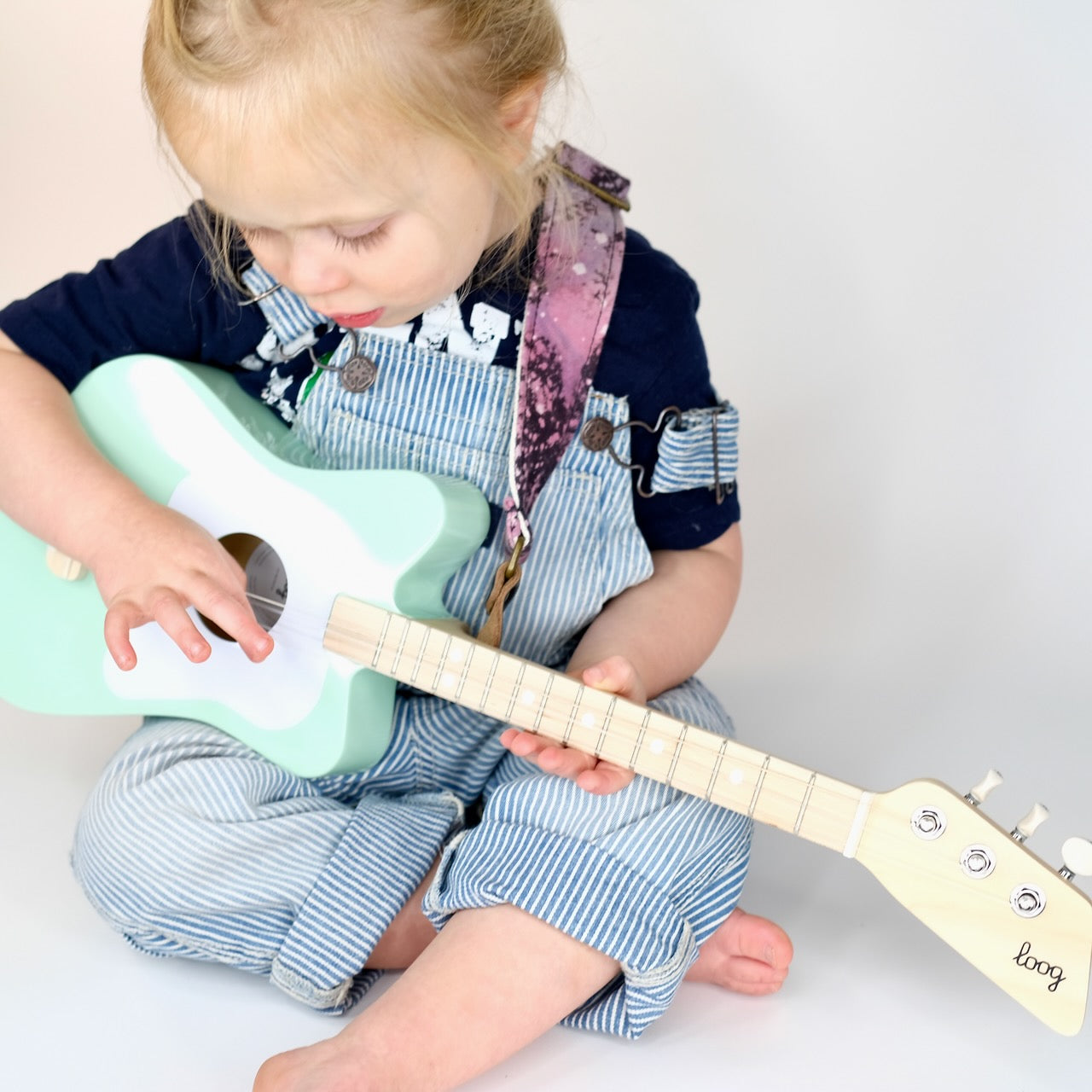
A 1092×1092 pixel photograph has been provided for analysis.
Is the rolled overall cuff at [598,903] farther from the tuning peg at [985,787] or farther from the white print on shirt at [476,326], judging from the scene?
the white print on shirt at [476,326]

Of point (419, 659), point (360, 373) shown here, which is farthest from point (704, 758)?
point (360, 373)

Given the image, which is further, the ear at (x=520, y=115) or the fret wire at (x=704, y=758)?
the ear at (x=520, y=115)

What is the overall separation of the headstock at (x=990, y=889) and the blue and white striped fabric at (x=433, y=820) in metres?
0.19

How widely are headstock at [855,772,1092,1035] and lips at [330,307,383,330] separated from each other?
1.73ft

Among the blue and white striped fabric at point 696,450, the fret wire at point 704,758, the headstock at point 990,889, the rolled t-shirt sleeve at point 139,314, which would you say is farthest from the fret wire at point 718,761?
the rolled t-shirt sleeve at point 139,314

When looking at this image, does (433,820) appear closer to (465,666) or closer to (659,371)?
(465,666)

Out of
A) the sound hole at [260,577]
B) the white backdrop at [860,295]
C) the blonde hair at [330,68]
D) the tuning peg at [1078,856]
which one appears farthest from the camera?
the white backdrop at [860,295]

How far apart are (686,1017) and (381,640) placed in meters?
0.38

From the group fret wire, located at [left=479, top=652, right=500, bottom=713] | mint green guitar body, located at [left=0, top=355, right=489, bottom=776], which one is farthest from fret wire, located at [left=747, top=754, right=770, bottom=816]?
mint green guitar body, located at [left=0, top=355, right=489, bottom=776]

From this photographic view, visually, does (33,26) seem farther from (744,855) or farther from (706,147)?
(744,855)

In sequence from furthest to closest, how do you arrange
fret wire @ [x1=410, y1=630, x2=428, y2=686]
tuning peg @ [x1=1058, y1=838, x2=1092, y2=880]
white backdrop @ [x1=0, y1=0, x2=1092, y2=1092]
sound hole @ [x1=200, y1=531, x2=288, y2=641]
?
white backdrop @ [x1=0, y1=0, x2=1092, y2=1092] → sound hole @ [x1=200, y1=531, x2=288, y2=641] → fret wire @ [x1=410, y1=630, x2=428, y2=686] → tuning peg @ [x1=1058, y1=838, x2=1092, y2=880]

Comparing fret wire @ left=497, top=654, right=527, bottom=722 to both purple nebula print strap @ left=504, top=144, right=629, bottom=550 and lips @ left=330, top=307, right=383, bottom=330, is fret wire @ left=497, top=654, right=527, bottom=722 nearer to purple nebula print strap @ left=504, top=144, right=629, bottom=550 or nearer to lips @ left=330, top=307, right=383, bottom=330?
purple nebula print strap @ left=504, top=144, right=629, bottom=550

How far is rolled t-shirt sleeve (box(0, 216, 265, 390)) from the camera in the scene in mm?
1318

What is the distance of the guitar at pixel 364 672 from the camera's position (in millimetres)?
981
